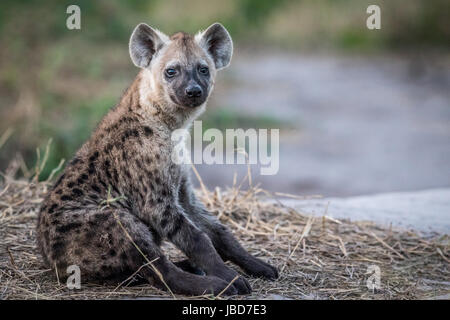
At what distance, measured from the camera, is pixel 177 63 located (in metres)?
4.59

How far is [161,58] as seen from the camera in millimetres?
4684

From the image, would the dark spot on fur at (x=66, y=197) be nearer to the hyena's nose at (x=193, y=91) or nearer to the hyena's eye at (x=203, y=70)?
the hyena's nose at (x=193, y=91)

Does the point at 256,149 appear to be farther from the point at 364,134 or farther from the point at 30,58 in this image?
the point at 30,58

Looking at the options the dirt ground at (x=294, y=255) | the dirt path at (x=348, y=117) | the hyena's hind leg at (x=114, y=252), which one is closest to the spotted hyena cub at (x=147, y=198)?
the hyena's hind leg at (x=114, y=252)

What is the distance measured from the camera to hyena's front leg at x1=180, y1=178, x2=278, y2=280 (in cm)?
432

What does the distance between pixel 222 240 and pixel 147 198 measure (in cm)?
63

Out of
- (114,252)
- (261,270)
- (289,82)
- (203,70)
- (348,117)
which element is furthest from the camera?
(289,82)

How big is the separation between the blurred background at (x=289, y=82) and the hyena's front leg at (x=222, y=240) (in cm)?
358

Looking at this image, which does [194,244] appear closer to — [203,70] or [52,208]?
[52,208]

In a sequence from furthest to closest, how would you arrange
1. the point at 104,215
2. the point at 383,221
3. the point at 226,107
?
the point at 226,107 → the point at 383,221 → the point at 104,215

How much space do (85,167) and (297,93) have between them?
987cm

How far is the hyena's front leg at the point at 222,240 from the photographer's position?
4.32 metres

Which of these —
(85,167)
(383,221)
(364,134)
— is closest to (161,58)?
(85,167)

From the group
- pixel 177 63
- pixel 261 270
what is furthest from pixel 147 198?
pixel 177 63
